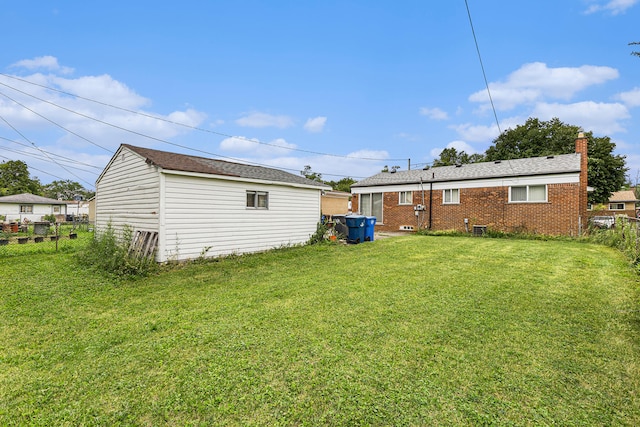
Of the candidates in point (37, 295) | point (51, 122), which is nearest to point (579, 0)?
point (37, 295)

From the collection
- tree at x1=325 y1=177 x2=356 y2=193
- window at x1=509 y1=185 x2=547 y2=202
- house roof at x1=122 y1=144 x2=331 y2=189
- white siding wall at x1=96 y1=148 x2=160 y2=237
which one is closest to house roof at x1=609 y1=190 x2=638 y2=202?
tree at x1=325 y1=177 x2=356 y2=193

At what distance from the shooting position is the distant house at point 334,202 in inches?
1210

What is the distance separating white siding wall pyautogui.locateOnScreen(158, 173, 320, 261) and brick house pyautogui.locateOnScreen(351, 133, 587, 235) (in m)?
8.08

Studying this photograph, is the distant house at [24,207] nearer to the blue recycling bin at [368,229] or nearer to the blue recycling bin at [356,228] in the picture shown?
the blue recycling bin at [356,228]

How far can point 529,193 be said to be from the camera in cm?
1416

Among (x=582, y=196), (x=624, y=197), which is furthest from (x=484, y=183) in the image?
(x=624, y=197)

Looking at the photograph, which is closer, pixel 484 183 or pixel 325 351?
pixel 325 351

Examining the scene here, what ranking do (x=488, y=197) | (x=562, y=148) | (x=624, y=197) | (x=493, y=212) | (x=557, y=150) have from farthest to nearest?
(x=624, y=197) < (x=557, y=150) < (x=562, y=148) < (x=488, y=197) < (x=493, y=212)

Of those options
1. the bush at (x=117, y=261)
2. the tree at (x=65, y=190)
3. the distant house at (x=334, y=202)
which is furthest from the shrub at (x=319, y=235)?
the tree at (x=65, y=190)

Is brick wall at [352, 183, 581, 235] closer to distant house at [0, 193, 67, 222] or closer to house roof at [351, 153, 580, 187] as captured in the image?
house roof at [351, 153, 580, 187]

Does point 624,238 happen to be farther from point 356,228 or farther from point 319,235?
point 319,235

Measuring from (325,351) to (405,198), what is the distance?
16101 millimetres

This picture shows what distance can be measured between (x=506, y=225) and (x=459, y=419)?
15107 mm

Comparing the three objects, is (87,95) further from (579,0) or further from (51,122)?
(579,0)
